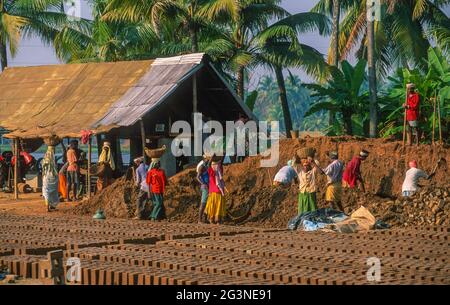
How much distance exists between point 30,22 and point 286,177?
16649 mm

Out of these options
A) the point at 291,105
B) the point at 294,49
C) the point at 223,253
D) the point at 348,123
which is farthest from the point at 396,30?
the point at 291,105

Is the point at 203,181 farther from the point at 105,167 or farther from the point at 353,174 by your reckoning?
the point at 105,167

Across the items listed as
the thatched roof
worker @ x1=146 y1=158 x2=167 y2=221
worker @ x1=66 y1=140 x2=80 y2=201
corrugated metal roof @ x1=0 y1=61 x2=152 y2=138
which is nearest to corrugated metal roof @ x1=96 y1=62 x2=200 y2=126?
the thatched roof

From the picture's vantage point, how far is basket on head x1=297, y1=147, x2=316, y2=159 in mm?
18138

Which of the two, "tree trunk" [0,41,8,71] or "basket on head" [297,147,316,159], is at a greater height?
"tree trunk" [0,41,8,71]

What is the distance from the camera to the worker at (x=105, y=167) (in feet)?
68.3

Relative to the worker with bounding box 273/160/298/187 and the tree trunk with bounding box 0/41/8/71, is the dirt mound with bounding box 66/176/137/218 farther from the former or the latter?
the tree trunk with bounding box 0/41/8/71

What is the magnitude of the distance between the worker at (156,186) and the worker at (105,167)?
348cm

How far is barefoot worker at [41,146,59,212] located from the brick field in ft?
11.2

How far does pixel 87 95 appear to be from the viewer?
23438mm

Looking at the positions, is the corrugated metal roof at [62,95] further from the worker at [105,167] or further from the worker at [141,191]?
the worker at [141,191]

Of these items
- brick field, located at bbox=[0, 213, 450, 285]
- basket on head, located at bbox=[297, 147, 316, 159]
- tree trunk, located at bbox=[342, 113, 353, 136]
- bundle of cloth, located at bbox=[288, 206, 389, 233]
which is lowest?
brick field, located at bbox=[0, 213, 450, 285]
